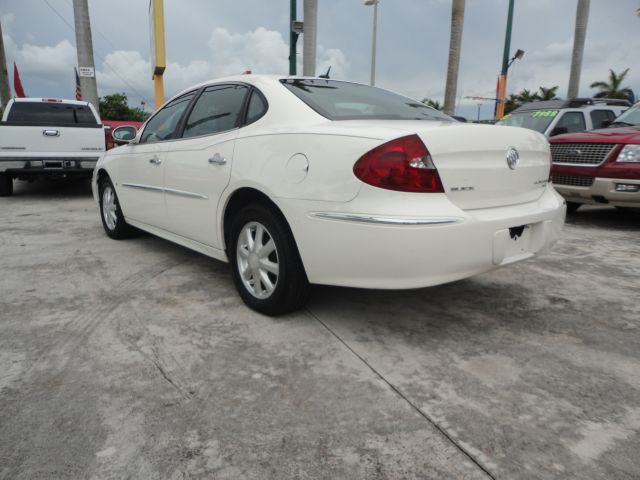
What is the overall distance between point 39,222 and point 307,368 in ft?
17.0

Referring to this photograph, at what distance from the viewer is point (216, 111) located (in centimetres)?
350

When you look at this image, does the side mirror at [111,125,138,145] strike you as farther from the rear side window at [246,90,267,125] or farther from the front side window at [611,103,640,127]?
the front side window at [611,103,640,127]

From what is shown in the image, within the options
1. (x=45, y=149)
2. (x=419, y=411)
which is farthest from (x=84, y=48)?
(x=419, y=411)

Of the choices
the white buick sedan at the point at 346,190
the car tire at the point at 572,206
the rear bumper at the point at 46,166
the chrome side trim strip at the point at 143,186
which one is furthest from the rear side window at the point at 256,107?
the rear bumper at the point at 46,166

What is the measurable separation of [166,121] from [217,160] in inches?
50.0

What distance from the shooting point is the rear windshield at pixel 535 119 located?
332 inches

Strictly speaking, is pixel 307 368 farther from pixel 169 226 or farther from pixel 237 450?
pixel 169 226

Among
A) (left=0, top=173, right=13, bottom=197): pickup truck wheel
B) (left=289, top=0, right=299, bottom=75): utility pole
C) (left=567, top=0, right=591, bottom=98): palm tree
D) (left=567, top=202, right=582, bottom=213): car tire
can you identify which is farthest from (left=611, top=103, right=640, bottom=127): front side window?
(left=567, top=0, right=591, bottom=98): palm tree

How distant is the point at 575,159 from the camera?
6.35 m

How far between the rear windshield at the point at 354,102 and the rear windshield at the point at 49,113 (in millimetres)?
6865

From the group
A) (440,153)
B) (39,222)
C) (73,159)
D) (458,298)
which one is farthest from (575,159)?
(73,159)

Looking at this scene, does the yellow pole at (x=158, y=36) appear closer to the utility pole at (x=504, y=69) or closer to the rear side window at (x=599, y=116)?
the rear side window at (x=599, y=116)

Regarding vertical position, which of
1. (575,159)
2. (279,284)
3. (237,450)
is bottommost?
(237,450)

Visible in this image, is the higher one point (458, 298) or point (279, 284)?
point (279, 284)
